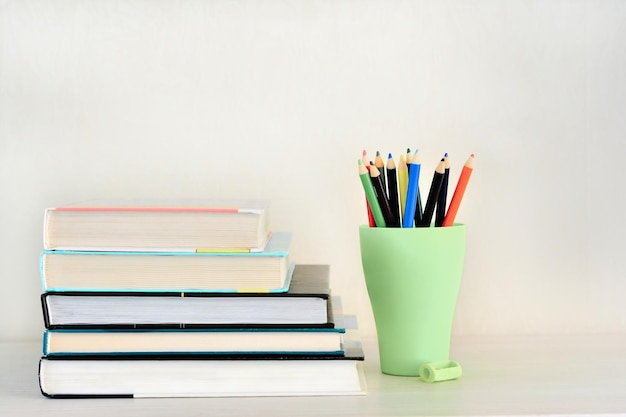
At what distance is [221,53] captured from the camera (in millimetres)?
1004

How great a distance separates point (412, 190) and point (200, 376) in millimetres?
269

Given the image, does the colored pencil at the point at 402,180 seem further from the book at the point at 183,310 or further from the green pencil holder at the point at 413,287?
the book at the point at 183,310

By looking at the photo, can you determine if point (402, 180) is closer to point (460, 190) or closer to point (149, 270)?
point (460, 190)

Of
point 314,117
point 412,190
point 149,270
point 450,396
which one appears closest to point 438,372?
point 450,396

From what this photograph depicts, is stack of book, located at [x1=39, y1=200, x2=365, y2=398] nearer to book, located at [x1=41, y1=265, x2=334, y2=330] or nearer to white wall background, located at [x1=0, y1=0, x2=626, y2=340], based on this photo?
book, located at [x1=41, y1=265, x2=334, y2=330]

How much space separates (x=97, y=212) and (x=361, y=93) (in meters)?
0.42

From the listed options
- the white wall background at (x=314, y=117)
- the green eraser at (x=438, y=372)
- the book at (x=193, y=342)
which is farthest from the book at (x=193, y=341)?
the white wall background at (x=314, y=117)

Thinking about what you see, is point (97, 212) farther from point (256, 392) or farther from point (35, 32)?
point (35, 32)

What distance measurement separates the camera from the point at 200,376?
2.29ft

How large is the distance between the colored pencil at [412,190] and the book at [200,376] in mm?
160

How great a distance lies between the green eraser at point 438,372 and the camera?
75cm

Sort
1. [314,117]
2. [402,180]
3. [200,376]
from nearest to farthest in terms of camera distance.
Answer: [200,376] → [402,180] → [314,117]

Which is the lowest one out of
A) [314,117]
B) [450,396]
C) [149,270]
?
[450,396]

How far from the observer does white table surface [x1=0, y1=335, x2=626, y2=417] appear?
2.12 ft
